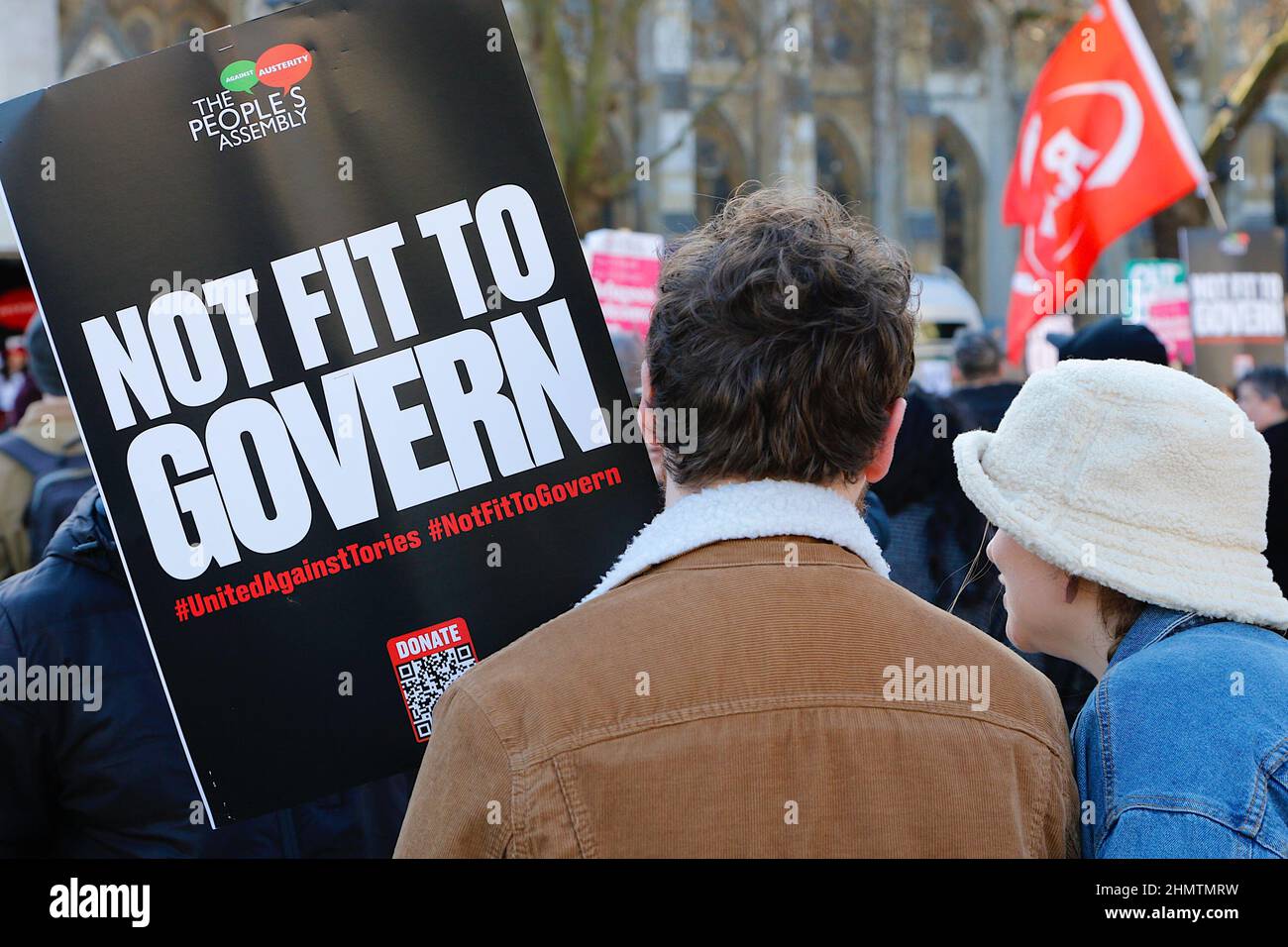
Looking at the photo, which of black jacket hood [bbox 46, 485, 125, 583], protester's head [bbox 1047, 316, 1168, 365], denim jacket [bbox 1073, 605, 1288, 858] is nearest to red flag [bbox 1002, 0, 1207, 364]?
protester's head [bbox 1047, 316, 1168, 365]

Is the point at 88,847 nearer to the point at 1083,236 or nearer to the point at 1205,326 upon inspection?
the point at 1083,236

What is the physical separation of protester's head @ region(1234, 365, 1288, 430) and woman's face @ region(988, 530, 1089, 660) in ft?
20.9

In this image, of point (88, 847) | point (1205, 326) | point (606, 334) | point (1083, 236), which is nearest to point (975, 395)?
point (1083, 236)

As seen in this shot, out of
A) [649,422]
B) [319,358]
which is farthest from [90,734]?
[649,422]

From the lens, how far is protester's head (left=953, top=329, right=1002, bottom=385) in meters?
6.55

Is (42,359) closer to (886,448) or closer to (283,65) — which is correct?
(283,65)

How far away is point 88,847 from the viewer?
2338 millimetres

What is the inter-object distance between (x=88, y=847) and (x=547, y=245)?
1.26m

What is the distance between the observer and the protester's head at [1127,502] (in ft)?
6.15

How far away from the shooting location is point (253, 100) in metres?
2.00

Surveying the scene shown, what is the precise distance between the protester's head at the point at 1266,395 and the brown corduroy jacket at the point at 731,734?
687cm

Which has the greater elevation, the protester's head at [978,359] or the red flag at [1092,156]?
the red flag at [1092,156]

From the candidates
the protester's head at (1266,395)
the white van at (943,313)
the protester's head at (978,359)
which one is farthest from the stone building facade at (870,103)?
the protester's head at (978,359)

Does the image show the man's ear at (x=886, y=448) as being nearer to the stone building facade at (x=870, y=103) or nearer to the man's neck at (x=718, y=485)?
the man's neck at (x=718, y=485)
